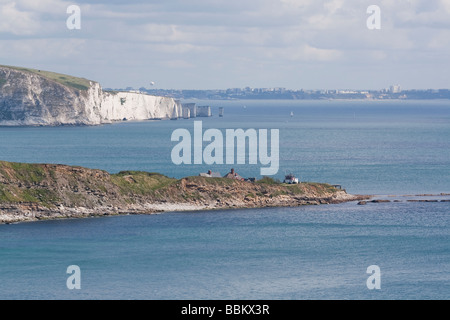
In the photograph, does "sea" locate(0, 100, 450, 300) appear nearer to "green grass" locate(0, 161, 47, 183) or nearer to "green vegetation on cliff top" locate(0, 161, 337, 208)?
"green vegetation on cliff top" locate(0, 161, 337, 208)

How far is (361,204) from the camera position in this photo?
88938 mm

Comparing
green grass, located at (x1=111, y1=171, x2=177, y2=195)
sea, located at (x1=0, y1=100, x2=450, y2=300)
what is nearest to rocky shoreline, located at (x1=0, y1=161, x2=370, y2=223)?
green grass, located at (x1=111, y1=171, x2=177, y2=195)

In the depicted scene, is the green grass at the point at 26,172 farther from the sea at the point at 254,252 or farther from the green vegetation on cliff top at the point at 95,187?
the sea at the point at 254,252

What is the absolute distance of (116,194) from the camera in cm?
8062

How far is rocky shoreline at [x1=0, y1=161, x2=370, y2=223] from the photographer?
7644cm

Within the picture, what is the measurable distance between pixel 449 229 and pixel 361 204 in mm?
13569

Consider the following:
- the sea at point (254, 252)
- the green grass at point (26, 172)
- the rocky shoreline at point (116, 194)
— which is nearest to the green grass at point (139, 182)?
the rocky shoreline at point (116, 194)

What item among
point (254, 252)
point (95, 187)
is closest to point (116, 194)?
point (95, 187)

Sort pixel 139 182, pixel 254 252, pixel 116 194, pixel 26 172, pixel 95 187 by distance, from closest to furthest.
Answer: pixel 254 252
pixel 26 172
pixel 95 187
pixel 116 194
pixel 139 182

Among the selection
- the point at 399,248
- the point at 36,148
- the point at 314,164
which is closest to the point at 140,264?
the point at 399,248

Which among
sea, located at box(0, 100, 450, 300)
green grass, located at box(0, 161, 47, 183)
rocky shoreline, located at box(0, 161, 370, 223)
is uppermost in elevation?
green grass, located at box(0, 161, 47, 183)

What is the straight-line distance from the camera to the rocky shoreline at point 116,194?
251 ft

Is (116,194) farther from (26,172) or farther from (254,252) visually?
(254,252)
